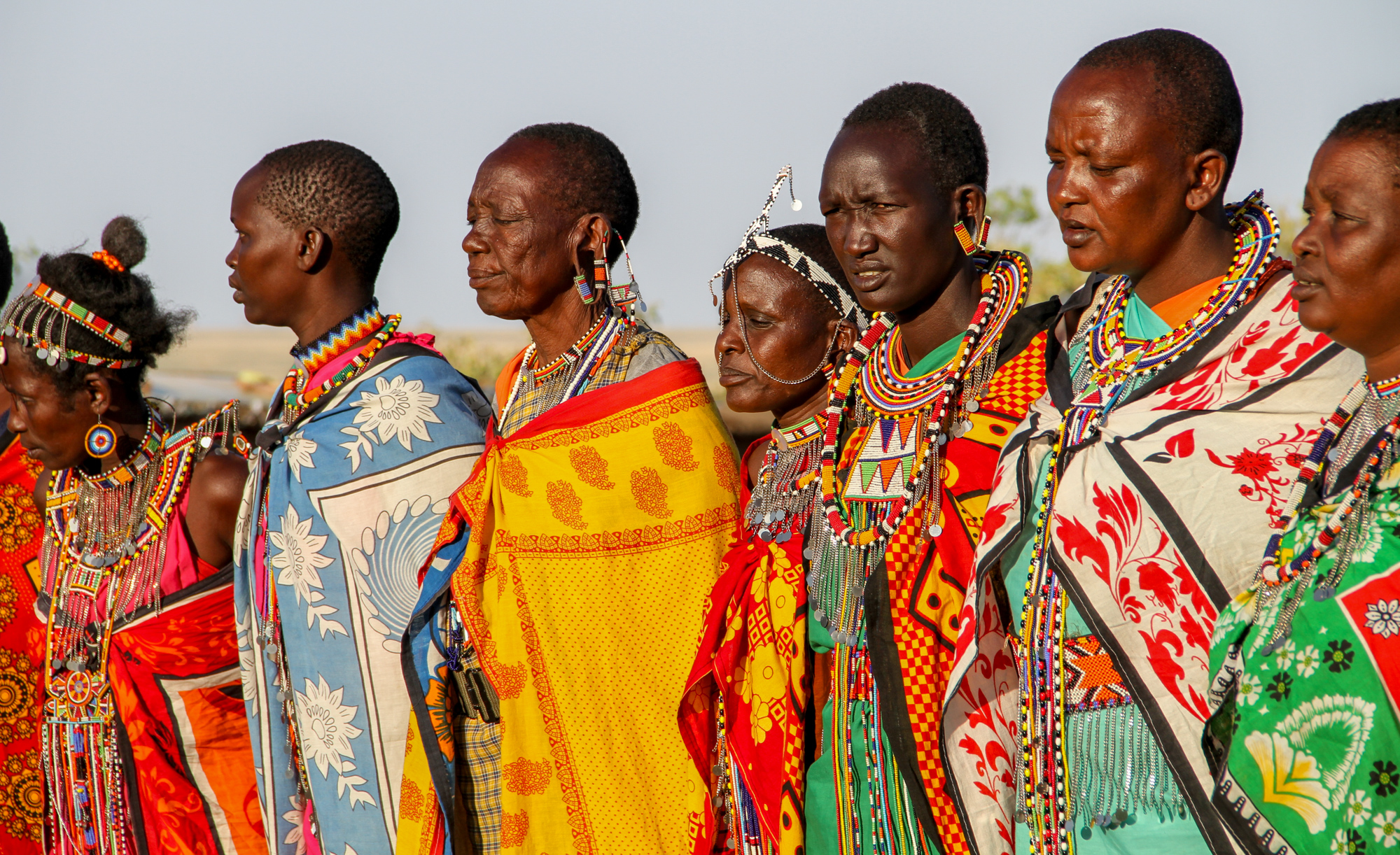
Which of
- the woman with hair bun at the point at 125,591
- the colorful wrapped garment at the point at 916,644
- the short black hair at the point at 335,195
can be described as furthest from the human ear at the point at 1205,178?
the woman with hair bun at the point at 125,591

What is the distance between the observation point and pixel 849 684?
3.15 m

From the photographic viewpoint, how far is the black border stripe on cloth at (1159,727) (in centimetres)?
248

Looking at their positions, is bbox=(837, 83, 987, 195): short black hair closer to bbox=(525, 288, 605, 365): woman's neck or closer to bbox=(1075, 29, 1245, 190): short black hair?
bbox=(1075, 29, 1245, 190): short black hair

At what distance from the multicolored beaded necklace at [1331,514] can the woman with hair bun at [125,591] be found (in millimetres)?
3152

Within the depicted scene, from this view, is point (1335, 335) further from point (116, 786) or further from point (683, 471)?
point (116, 786)

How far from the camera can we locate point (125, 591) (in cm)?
427

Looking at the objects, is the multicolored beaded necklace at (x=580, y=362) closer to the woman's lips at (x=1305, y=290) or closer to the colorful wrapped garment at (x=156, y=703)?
the colorful wrapped garment at (x=156, y=703)

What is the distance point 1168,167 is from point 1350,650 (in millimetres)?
1052

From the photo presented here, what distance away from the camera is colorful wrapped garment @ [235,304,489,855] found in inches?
151

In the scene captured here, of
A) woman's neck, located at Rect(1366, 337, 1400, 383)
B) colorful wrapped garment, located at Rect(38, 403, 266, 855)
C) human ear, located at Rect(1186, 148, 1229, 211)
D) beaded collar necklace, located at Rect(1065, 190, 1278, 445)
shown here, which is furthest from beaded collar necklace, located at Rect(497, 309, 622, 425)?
woman's neck, located at Rect(1366, 337, 1400, 383)

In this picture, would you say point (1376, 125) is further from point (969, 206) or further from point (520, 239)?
point (520, 239)

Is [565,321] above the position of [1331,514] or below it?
above

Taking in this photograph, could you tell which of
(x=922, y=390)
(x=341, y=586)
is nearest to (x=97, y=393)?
(x=341, y=586)

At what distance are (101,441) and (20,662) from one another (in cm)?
104
